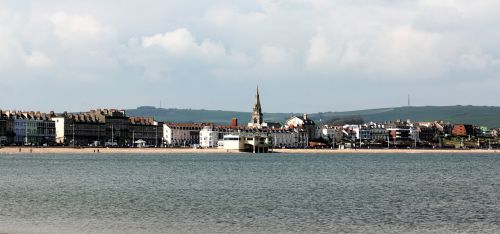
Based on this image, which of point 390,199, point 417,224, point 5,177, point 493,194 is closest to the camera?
point 417,224

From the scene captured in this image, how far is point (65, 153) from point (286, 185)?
12425 cm

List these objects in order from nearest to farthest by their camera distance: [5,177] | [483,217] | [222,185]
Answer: [483,217] < [222,185] < [5,177]

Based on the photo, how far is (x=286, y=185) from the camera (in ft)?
215

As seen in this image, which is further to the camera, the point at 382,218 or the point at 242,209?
the point at 242,209

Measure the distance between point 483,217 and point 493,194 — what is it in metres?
15.4

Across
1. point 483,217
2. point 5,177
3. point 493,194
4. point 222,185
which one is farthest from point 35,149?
point 483,217

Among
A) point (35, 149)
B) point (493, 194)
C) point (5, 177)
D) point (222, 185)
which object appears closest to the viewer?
point (493, 194)

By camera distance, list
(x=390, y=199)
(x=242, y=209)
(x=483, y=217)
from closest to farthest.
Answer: (x=483, y=217), (x=242, y=209), (x=390, y=199)

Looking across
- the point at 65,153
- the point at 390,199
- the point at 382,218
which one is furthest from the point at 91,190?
the point at 65,153

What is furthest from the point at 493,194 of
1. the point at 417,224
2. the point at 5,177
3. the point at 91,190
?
the point at 5,177

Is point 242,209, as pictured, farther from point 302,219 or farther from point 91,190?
point 91,190

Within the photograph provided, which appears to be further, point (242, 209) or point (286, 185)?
point (286, 185)

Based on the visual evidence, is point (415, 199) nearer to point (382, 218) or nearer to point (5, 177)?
point (382, 218)

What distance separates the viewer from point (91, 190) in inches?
2315
